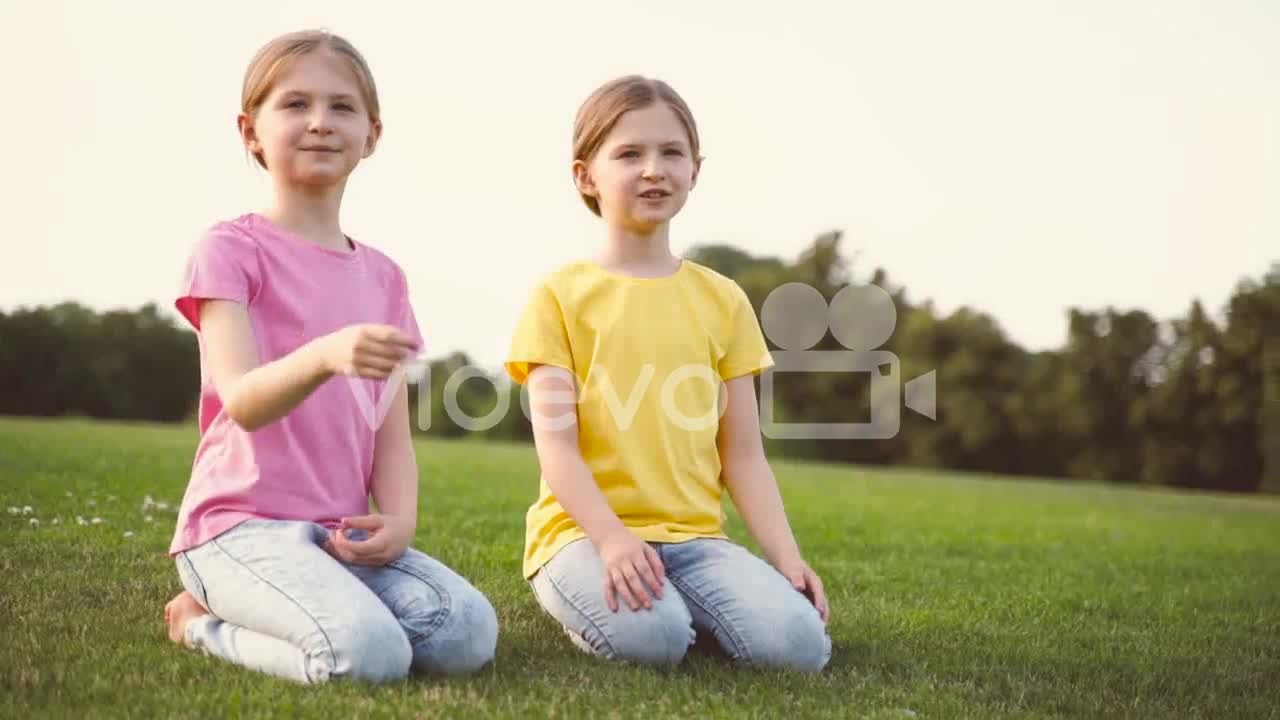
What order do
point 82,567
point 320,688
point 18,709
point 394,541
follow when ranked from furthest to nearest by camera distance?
1. point 82,567
2. point 394,541
3. point 320,688
4. point 18,709

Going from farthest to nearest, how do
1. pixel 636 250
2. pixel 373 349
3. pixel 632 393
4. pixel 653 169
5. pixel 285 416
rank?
pixel 636 250 < pixel 632 393 < pixel 653 169 < pixel 285 416 < pixel 373 349

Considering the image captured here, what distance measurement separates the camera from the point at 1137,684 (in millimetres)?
3607

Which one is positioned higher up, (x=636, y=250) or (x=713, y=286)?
(x=636, y=250)

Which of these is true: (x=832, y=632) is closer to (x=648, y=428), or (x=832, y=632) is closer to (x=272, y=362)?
(x=648, y=428)

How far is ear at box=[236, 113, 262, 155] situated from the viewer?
11.1 feet

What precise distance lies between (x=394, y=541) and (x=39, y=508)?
12.5 ft

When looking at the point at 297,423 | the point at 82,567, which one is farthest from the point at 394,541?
the point at 82,567

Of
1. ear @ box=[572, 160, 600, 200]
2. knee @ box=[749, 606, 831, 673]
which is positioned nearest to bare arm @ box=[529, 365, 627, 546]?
knee @ box=[749, 606, 831, 673]

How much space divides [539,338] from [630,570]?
0.78m

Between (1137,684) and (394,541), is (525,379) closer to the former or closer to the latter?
(394,541)

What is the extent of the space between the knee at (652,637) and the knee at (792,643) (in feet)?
0.69

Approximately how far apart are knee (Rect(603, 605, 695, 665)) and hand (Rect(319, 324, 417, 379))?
1.24m

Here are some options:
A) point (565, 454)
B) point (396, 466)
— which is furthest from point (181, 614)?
point (565, 454)

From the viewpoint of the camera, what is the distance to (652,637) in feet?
11.0
